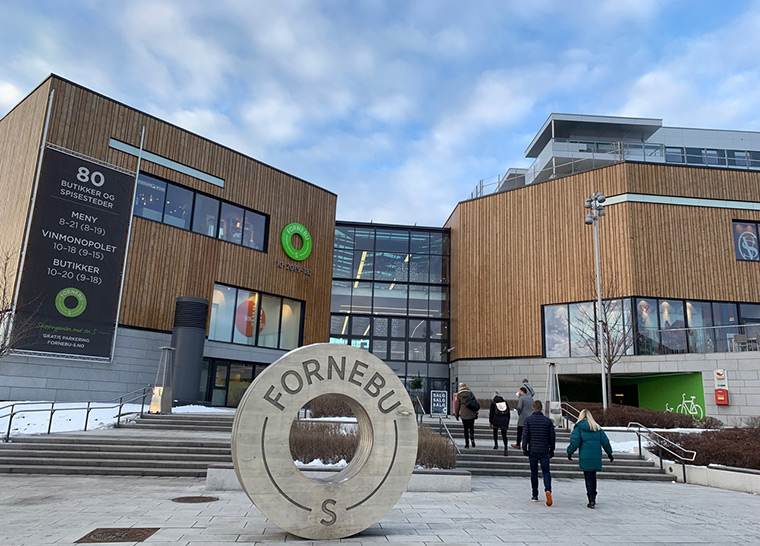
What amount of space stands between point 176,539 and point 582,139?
39.6 m

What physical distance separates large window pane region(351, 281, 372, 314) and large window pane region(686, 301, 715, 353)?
684 inches

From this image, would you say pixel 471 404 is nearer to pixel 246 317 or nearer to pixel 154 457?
pixel 154 457

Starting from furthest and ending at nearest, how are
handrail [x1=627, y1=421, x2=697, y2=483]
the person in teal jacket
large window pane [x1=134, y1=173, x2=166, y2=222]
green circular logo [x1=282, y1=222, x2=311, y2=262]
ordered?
green circular logo [x1=282, y1=222, x2=311, y2=262]
large window pane [x1=134, y1=173, x2=166, y2=222]
handrail [x1=627, y1=421, x2=697, y2=483]
the person in teal jacket

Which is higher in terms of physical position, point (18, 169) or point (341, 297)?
point (18, 169)

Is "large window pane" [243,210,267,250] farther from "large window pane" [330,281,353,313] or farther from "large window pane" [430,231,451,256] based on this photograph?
"large window pane" [430,231,451,256]

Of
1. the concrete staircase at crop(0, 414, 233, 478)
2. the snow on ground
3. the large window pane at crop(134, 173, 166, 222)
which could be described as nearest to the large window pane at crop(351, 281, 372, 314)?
the large window pane at crop(134, 173, 166, 222)

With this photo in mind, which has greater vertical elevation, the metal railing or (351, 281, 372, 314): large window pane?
(351, 281, 372, 314): large window pane

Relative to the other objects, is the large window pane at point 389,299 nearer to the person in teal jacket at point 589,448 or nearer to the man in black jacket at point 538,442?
the man in black jacket at point 538,442

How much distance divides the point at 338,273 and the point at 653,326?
59.4ft

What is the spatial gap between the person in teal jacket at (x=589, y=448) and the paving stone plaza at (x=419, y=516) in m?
0.38

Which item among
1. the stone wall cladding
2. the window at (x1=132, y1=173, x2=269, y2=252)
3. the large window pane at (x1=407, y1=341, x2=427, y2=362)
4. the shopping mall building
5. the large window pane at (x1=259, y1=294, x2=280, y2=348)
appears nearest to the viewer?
the shopping mall building

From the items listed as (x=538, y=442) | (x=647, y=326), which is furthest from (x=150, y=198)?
(x=647, y=326)

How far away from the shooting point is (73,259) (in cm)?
1981

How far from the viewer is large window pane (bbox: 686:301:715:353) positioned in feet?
77.9
